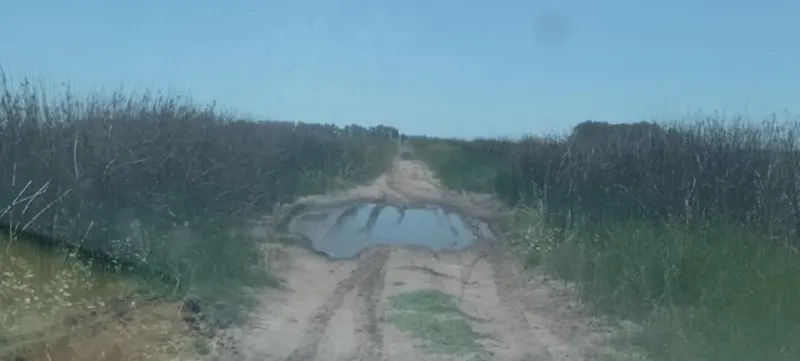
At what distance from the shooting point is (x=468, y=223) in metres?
24.7

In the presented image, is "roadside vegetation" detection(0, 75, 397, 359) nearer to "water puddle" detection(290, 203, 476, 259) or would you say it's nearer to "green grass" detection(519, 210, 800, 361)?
"water puddle" detection(290, 203, 476, 259)

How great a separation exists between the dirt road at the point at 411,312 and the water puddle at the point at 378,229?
90cm

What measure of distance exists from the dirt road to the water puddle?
0.90m

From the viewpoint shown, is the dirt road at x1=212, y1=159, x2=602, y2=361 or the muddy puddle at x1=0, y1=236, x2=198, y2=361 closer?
the muddy puddle at x1=0, y1=236, x2=198, y2=361

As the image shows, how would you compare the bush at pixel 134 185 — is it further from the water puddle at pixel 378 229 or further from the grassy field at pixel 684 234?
the grassy field at pixel 684 234

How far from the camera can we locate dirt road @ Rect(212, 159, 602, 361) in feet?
32.9

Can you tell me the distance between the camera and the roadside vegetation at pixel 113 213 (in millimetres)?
10336

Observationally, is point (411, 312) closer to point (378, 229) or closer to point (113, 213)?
point (113, 213)

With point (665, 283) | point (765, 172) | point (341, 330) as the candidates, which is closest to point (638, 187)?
point (765, 172)

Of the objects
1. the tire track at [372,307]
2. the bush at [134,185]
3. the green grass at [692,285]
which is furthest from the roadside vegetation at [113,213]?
the green grass at [692,285]

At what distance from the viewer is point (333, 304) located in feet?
41.1

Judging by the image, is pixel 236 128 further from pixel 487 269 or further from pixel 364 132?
pixel 364 132

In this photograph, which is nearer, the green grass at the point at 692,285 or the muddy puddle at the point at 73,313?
the muddy puddle at the point at 73,313

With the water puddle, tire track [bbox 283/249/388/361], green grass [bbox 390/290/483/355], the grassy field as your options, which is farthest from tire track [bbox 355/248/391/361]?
the grassy field
